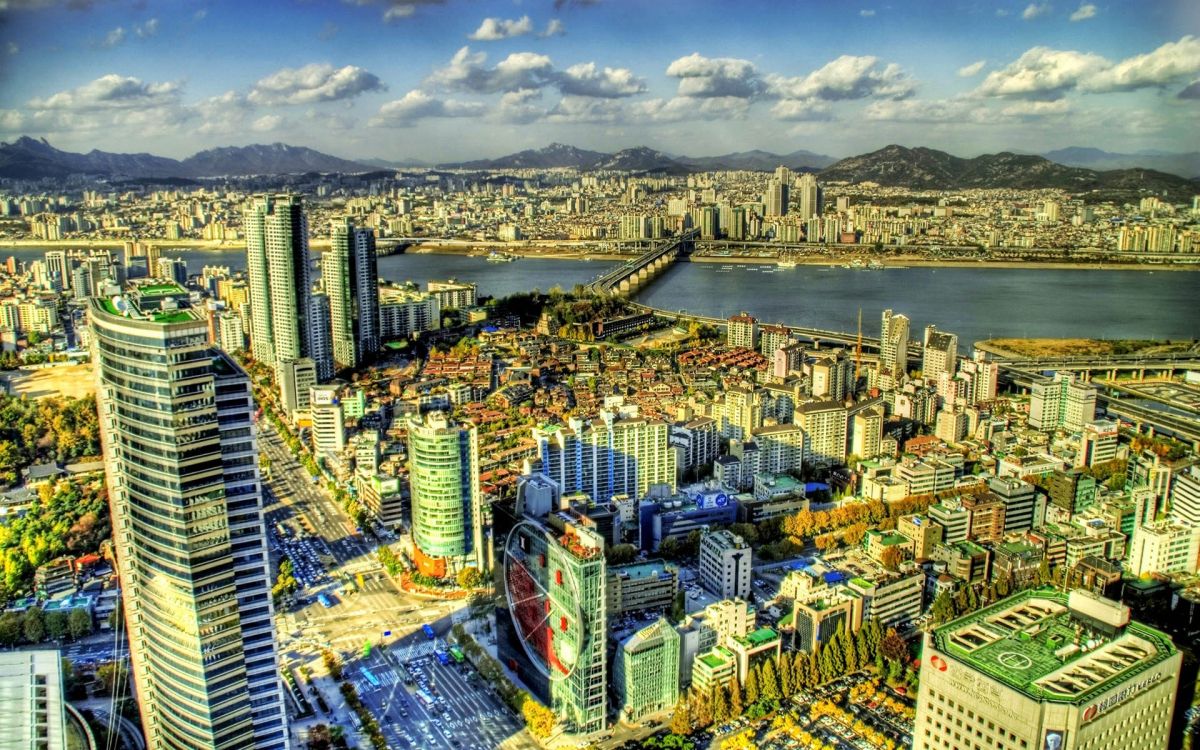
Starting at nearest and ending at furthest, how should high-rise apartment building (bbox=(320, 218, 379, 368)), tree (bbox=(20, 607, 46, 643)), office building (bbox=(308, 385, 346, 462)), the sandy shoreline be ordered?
1. tree (bbox=(20, 607, 46, 643))
2. office building (bbox=(308, 385, 346, 462))
3. high-rise apartment building (bbox=(320, 218, 379, 368))
4. the sandy shoreline

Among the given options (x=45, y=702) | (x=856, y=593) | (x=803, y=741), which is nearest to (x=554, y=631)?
(x=803, y=741)

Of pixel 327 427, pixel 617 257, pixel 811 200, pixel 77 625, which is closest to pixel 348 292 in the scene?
pixel 327 427

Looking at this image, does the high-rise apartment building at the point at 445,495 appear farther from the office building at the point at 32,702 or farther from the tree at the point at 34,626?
the office building at the point at 32,702

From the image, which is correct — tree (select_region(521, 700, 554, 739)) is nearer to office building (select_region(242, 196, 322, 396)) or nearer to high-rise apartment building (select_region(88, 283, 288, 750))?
high-rise apartment building (select_region(88, 283, 288, 750))

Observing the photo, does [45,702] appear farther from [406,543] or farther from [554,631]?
[406,543]

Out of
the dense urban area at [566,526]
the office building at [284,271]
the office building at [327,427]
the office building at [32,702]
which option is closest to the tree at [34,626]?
the dense urban area at [566,526]

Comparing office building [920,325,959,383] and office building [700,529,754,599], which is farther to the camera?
office building [920,325,959,383]

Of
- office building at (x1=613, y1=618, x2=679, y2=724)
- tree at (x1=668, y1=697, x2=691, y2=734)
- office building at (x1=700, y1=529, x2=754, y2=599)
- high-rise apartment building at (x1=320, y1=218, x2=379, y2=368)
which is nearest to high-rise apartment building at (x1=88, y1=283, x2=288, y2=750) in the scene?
office building at (x1=613, y1=618, x2=679, y2=724)
